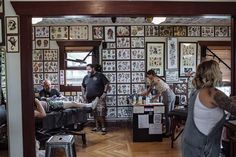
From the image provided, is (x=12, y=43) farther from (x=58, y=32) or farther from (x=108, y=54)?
(x=108, y=54)

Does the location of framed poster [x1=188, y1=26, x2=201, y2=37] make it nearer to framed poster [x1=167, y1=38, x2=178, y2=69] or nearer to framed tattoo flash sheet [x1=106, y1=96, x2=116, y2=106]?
framed poster [x1=167, y1=38, x2=178, y2=69]

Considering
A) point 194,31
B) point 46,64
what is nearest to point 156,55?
point 194,31

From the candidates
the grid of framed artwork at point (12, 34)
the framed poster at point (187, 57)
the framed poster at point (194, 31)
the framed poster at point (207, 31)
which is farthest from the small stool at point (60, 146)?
the framed poster at point (207, 31)

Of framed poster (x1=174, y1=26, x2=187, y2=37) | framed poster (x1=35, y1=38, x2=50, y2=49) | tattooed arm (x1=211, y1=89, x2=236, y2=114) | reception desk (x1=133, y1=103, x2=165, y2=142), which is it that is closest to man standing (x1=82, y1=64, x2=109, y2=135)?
reception desk (x1=133, y1=103, x2=165, y2=142)

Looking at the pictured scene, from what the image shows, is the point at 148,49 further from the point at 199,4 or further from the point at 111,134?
the point at 199,4

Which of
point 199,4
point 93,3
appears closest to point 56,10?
point 93,3

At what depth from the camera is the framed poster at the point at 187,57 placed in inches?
294

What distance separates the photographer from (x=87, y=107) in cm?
578

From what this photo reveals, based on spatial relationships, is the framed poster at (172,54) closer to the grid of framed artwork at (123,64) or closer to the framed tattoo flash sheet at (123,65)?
the grid of framed artwork at (123,64)

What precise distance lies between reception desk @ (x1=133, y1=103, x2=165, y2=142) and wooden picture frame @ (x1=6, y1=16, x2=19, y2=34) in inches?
117

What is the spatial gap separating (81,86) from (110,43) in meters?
1.11

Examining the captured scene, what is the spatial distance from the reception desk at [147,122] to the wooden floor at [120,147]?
0.48 ft

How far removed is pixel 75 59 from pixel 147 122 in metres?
2.36

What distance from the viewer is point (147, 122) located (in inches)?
234
